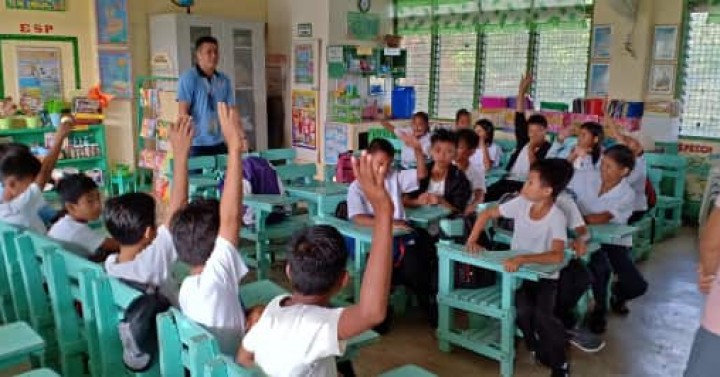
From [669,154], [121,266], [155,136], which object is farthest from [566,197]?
[155,136]

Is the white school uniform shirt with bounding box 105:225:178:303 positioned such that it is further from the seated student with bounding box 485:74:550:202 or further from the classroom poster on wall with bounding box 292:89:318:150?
the classroom poster on wall with bounding box 292:89:318:150

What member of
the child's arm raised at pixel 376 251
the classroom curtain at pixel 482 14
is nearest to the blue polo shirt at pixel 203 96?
the child's arm raised at pixel 376 251

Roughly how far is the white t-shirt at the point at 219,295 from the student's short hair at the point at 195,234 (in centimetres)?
7

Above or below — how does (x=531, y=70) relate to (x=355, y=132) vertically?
above

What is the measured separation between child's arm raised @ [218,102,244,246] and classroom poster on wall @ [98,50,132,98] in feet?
17.2

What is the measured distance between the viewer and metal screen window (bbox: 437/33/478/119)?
24.7ft

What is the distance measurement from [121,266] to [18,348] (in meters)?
0.39

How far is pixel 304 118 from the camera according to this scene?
754 cm

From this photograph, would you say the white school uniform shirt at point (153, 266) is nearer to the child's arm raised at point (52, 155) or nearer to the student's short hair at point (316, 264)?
the student's short hair at point (316, 264)

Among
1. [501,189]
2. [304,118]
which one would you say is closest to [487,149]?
[501,189]

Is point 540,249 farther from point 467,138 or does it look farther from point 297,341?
point 297,341

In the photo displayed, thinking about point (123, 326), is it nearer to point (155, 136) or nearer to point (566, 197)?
point (566, 197)

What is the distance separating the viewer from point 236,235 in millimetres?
1748

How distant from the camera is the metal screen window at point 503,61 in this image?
7.05 meters
